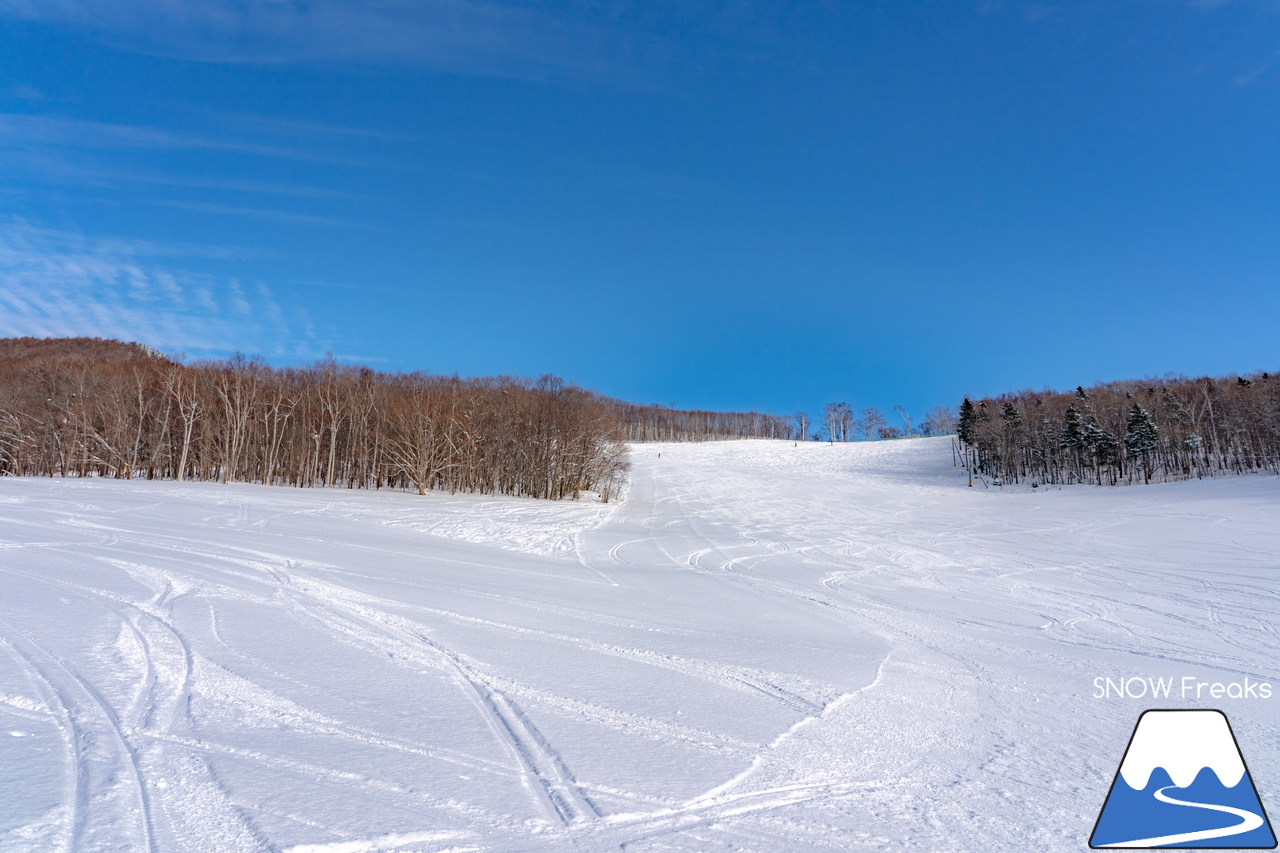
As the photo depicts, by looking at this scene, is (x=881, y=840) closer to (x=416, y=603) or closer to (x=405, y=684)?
(x=405, y=684)

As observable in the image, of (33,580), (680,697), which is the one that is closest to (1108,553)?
(680,697)

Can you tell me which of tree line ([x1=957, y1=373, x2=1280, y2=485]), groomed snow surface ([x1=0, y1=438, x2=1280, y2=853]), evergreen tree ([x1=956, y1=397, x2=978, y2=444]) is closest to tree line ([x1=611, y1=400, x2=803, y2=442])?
evergreen tree ([x1=956, y1=397, x2=978, y2=444])

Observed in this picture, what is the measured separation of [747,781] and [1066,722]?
2926 millimetres

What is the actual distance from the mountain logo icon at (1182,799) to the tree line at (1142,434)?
61667 mm

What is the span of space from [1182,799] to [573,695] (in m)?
3.93

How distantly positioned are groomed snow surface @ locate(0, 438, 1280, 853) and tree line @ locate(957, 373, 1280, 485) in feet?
162

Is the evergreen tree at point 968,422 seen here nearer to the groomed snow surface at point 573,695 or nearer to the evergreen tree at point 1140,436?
the evergreen tree at point 1140,436

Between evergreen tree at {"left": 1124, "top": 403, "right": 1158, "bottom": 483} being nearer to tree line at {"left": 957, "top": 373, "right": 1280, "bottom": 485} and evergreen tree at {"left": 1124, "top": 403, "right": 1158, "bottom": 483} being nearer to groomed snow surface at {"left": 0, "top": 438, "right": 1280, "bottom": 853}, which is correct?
tree line at {"left": 957, "top": 373, "right": 1280, "bottom": 485}

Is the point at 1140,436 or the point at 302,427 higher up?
the point at 1140,436

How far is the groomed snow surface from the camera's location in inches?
119

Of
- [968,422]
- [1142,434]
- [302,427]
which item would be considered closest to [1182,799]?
[302,427]

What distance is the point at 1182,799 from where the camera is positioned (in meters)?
3.16

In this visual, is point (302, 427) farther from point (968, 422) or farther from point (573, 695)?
point (968, 422)

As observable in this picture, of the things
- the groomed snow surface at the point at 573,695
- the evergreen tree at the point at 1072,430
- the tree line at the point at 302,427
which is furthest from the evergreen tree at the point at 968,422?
the groomed snow surface at the point at 573,695
